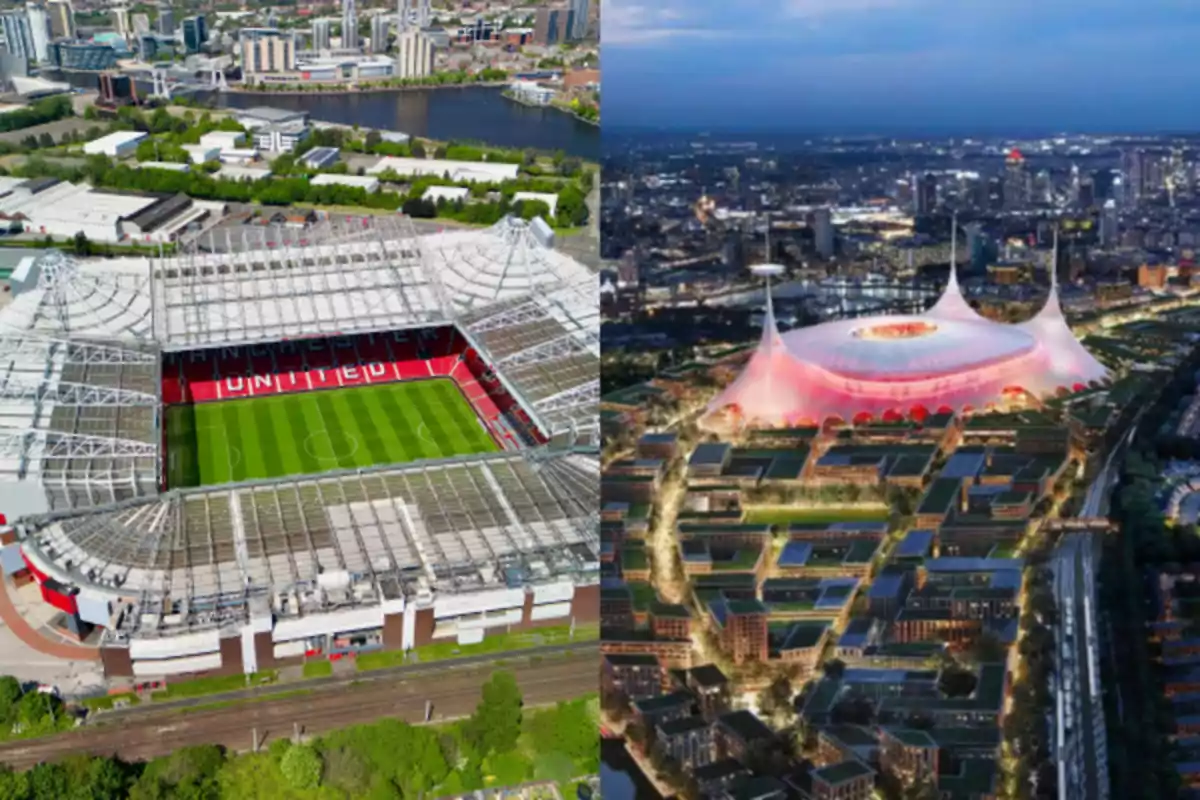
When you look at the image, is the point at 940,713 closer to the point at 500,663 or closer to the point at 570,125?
the point at 500,663

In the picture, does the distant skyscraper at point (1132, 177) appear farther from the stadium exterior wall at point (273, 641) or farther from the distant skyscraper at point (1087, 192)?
the stadium exterior wall at point (273, 641)

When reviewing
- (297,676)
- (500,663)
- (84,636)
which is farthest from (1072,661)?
(84,636)

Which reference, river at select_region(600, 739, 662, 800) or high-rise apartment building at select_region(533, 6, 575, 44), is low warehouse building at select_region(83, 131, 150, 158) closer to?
high-rise apartment building at select_region(533, 6, 575, 44)

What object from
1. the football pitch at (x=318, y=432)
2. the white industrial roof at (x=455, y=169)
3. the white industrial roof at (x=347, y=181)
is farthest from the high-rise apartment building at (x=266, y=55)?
the football pitch at (x=318, y=432)

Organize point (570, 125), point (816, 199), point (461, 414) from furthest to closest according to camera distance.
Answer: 1. point (570, 125)
2. point (461, 414)
3. point (816, 199)

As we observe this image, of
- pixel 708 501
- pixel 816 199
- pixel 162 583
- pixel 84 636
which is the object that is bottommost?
pixel 84 636

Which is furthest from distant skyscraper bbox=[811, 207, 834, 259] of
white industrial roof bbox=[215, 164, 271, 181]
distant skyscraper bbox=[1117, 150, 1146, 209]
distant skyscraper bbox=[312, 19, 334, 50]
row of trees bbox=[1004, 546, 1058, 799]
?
distant skyscraper bbox=[312, 19, 334, 50]
